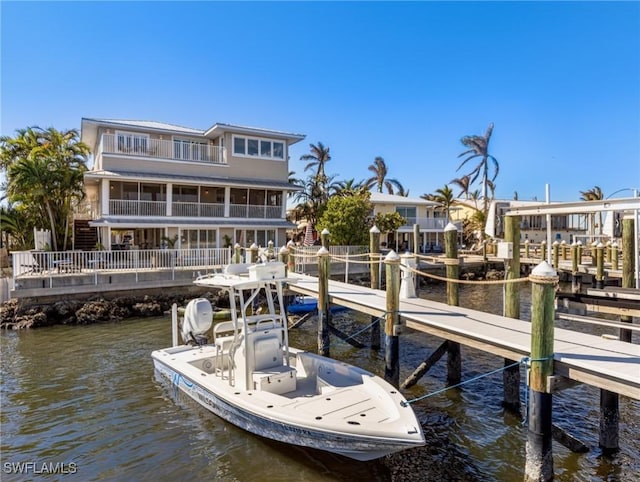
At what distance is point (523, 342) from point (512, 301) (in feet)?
7.35

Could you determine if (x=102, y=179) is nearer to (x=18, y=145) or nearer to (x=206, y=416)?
(x=18, y=145)

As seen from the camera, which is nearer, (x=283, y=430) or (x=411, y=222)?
(x=283, y=430)

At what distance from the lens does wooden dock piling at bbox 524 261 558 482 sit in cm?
542

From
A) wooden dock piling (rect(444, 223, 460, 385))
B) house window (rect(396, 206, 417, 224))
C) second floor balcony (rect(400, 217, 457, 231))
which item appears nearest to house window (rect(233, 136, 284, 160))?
house window (rect(396, 206, 417, 224))

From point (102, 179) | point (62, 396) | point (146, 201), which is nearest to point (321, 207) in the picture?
point (146, 201)

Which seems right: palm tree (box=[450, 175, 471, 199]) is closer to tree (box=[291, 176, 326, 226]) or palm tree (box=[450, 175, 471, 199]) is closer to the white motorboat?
tree (box=[291, 176, 326, 226])

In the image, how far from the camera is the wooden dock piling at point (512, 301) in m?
8.09

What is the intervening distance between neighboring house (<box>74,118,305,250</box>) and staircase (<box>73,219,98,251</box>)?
3.7 inches

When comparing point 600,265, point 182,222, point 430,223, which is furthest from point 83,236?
point 430,223

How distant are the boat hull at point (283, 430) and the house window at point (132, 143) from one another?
18166 millimetres

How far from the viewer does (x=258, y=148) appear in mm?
26859

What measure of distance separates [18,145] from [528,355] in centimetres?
3071

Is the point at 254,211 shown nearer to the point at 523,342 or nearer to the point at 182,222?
the point at 182,222

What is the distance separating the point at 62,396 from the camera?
9477 millimetres
